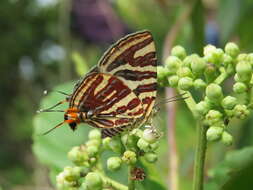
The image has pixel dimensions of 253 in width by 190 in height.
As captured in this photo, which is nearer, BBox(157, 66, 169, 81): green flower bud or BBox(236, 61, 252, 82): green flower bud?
BBox(236, 61, 252, 82): green flower bud

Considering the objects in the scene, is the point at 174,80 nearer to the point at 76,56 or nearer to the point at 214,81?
the point at 214,81

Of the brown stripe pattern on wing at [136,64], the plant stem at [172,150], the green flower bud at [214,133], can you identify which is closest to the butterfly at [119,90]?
the brown stripe pattern on wing at [136,64]

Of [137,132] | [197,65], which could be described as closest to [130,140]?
[137,132]

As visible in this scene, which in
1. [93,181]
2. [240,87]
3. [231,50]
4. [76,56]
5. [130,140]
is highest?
[76,56]

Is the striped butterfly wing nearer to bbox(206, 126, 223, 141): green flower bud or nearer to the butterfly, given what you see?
the butterfly

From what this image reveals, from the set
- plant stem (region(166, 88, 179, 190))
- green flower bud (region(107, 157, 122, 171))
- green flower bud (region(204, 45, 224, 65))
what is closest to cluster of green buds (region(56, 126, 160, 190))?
green flower bud (region(107, 157, 122, 171))
